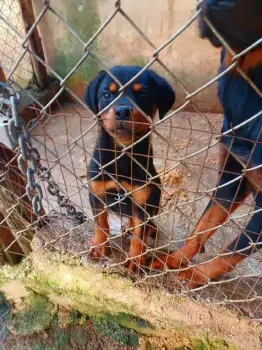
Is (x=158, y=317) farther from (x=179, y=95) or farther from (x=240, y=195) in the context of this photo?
(x=179, y=95)

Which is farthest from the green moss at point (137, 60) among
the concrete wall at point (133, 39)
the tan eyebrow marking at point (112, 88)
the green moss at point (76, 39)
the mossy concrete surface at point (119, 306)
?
the mossy concrete surface at point (119, 306)

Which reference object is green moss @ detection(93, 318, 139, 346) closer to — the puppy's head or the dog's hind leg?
the dog's hind leg

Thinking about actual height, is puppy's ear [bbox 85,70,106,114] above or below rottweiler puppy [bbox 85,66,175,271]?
above

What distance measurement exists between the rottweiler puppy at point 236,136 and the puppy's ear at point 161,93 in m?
0.29

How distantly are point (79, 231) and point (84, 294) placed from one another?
1.01 feet

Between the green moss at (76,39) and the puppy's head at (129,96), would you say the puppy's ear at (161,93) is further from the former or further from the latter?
the green moss at (76,39)

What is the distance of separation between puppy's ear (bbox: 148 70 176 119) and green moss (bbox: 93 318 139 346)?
110cm

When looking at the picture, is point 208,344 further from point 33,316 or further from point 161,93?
point 161,93

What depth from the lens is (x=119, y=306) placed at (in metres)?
1.68

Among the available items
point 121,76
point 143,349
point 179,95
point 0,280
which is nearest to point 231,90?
point 121,76

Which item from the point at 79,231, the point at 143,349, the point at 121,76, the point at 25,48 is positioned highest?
the point at 25,48

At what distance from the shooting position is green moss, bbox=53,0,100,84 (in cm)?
303

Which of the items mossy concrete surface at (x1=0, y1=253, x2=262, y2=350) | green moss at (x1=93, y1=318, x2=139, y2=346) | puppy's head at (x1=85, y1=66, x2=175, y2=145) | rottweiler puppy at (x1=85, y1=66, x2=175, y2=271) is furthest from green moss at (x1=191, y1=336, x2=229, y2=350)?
puppy's head at (x1=85, y1=66, x2=175, y2=145)

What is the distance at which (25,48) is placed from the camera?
33.0 inches
